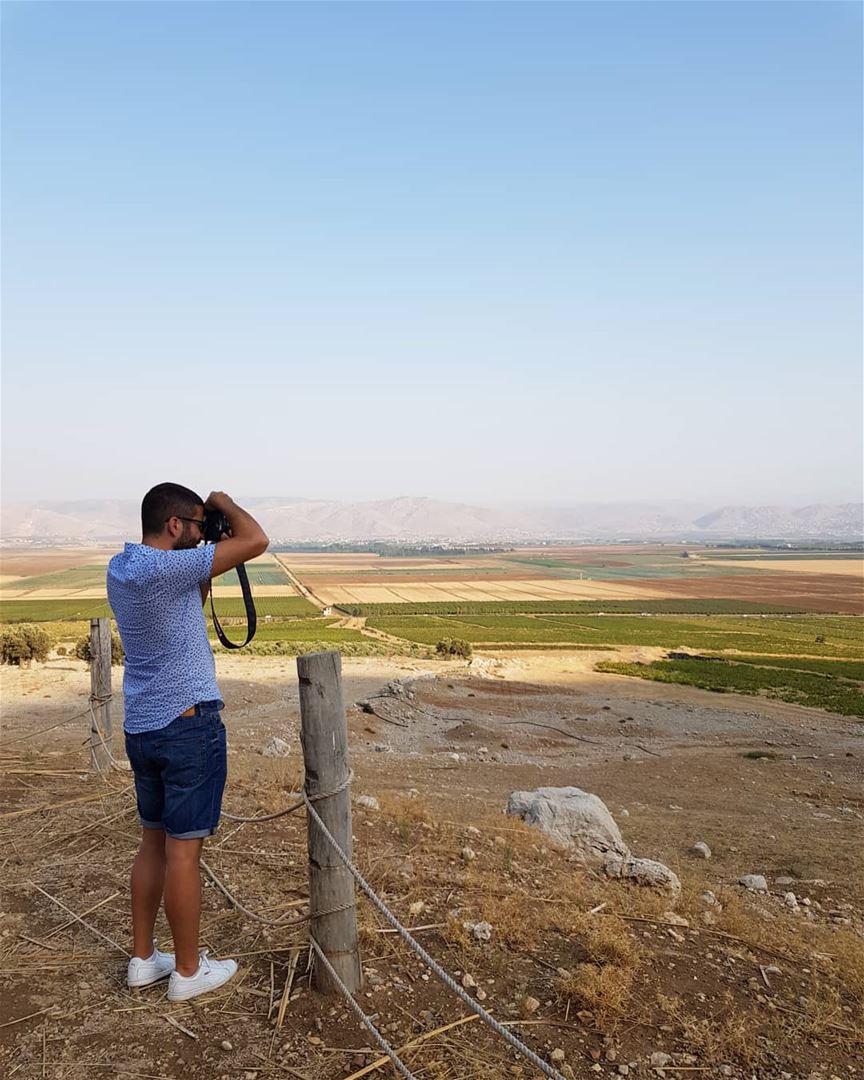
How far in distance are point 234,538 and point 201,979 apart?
235 centimetres

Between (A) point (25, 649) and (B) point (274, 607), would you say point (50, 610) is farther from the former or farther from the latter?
(A) point (25, 649)

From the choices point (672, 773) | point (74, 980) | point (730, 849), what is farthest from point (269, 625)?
point (74, 980)

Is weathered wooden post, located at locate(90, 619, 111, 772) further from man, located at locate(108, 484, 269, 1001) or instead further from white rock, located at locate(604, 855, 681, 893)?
white rock, located at locate(604, 855, 681, 893)

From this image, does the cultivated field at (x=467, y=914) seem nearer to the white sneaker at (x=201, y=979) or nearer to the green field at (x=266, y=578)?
the white sneaker at (x=201, y=979)

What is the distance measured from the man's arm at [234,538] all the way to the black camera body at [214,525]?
1.5 inches

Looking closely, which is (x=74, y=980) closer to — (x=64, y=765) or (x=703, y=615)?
(x=64, y=765)

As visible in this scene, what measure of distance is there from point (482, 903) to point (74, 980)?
2576mm

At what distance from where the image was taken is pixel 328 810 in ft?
12.1

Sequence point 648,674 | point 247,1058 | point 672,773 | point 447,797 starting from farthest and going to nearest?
point 648,674, point 672,773, point 447,797, point 247,1058

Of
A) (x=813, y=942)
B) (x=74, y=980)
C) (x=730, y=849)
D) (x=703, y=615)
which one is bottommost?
(x=703, y=615)

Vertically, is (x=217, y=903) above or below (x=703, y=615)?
above

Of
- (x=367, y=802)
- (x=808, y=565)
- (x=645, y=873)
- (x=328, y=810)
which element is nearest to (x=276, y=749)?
(x=367, y=802)

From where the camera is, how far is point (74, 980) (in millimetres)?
3910

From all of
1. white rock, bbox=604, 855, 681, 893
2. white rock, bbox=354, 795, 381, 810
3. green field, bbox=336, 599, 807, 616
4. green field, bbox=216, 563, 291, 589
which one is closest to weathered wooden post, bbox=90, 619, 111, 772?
white rock, bbox=354, 795, 381, 810
